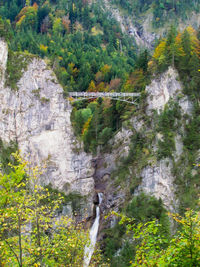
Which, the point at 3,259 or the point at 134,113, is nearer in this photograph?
the point at 3,259

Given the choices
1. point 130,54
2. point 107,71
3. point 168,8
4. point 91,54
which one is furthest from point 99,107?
point 168,8

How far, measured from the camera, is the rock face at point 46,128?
43.4m

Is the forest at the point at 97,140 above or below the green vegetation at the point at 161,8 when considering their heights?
below

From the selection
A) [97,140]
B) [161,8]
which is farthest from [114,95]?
[161,8]

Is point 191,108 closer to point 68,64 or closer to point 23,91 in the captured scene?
point 23,91

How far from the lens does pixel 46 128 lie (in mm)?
45906

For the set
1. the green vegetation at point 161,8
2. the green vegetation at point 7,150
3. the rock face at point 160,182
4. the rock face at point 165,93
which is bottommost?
the rock face at point 160,182

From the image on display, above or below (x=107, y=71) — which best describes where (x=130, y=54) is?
above

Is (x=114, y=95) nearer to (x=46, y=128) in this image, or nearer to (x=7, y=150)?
(x=46, y=128)

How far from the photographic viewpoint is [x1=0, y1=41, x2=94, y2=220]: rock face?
43438mm

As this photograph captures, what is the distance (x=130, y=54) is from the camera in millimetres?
90188

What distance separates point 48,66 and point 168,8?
76261mm

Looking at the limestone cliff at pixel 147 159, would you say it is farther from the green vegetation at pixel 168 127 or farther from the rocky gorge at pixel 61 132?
the green vegetation at pixel 168 127

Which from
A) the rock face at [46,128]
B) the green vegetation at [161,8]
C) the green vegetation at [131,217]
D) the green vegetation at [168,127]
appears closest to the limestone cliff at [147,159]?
the green vegetation at [168,127]
